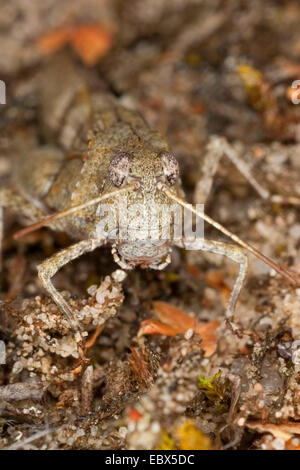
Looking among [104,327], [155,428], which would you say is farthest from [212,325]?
[155,428]

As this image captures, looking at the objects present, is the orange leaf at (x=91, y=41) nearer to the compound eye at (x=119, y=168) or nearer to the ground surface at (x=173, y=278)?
the ground surface at (x=173, y=278)

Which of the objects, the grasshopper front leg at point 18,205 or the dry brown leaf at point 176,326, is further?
the grasshopper front leg at point 18,205

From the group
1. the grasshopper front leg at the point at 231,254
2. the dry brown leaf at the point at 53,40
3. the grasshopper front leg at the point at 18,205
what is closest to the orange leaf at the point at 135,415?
the grasshopper front leg at the point at 231,254

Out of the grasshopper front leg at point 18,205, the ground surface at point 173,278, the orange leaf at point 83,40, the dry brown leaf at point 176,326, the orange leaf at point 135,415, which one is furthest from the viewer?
the orange leaf at point 83,40

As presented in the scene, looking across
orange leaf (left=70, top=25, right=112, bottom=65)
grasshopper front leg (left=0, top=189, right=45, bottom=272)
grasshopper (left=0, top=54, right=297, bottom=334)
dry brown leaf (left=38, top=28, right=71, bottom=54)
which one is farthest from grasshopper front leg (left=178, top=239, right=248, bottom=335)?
dry brown leaf (left=38, top=28, right=71, bottom=54)

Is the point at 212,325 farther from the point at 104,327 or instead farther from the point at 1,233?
the point at 1,233

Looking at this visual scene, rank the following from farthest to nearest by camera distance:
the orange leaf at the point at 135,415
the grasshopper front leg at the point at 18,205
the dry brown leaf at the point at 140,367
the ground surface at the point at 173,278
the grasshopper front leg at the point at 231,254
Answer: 1. the grasshopper front leg at the point at 18,205
2. the grasshopper front leg at the point at 231,254
3. the dry brown leaf at the point at 140,367
4. the ground surface at the point at 173,278
5. the orange leaf at the point at 135,415

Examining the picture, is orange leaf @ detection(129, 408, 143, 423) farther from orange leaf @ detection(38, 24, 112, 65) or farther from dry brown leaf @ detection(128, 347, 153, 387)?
orange leaf @ detection(38, 24, 112, 65)
